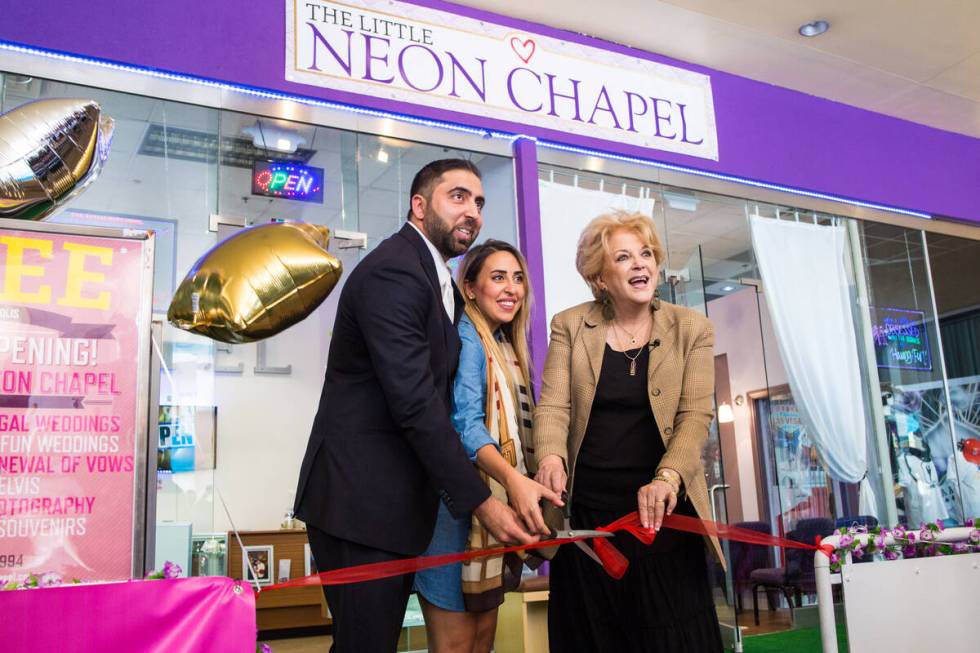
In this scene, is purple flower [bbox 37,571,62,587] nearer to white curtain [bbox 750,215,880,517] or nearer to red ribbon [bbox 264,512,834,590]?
red ribbon [bbox 264,512,834,590]

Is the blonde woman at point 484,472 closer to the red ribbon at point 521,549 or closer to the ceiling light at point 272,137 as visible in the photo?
the red ribbon at point 521,549

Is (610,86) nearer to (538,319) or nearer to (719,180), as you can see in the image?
(719,180)

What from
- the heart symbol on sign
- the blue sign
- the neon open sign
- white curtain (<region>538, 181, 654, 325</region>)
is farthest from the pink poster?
the blue sign

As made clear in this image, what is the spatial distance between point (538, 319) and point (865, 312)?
275cm

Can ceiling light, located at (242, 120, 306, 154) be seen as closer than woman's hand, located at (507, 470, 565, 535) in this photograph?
No

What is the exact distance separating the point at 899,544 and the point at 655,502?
1314 millimetres

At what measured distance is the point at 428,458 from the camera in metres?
1.84

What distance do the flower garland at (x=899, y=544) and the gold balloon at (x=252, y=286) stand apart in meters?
1.67

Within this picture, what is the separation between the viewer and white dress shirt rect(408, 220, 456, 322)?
2.19 m

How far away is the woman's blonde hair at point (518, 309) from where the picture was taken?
243cm

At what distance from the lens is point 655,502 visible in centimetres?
192

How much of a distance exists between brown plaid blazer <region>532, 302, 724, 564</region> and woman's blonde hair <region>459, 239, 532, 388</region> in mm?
141

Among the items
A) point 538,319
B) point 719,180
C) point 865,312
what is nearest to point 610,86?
point 719,180

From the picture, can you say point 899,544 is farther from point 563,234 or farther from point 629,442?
point 563,234
